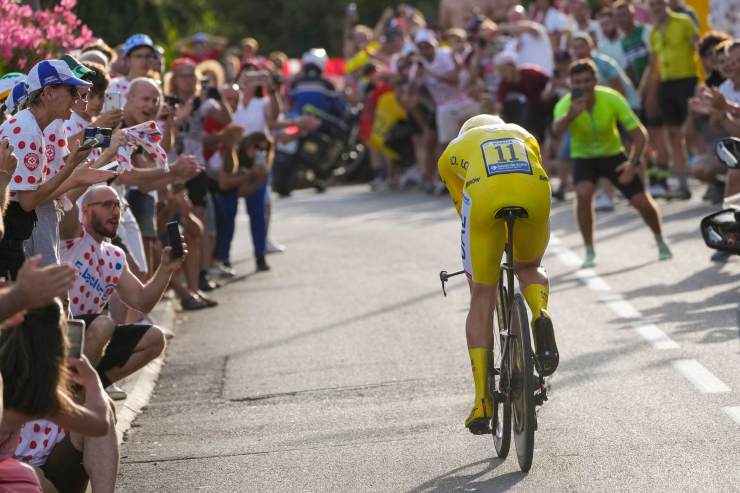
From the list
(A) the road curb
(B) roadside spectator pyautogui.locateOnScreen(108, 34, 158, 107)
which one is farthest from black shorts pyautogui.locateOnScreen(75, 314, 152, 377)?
(B) roadside spectator pyautogui.locateOnScreen(108, 34, 158, 107)

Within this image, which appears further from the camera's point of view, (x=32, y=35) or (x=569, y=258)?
(x=569, y=258)

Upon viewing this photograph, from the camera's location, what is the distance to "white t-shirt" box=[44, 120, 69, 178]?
9258mm

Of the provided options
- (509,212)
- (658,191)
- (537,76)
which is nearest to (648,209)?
(658,191)

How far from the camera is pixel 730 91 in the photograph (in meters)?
15.4

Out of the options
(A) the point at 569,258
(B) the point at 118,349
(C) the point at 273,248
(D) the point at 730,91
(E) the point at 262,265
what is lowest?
(C) the point at 273,248

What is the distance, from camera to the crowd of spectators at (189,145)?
6.48 m

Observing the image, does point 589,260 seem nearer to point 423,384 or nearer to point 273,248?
point 273,248

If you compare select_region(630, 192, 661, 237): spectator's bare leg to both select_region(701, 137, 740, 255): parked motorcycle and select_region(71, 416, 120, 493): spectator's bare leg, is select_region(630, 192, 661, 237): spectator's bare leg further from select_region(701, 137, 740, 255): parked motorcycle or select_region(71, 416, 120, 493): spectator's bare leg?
select_region(71, 416, 120, 493): spectator's bare leg

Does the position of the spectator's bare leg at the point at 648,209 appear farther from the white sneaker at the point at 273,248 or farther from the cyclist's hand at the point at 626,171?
the white sneaker at the point at 273,248

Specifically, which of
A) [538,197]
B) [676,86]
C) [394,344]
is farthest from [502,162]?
[676,86]

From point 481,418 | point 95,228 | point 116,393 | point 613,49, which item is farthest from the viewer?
point 613,49

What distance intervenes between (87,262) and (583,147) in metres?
7.54

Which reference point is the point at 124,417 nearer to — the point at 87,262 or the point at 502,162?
the point at 87,262

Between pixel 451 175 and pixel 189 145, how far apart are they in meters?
7.02
